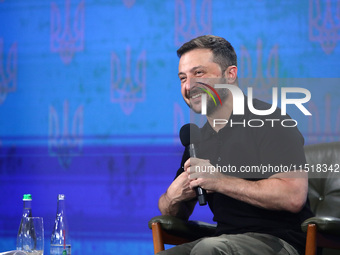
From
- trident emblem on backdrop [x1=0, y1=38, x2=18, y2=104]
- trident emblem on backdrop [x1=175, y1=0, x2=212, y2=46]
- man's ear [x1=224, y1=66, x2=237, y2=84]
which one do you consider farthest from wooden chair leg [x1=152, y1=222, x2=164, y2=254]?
trident emblem on backdrop [x1=0, y1=38, x2=18, y2=104]

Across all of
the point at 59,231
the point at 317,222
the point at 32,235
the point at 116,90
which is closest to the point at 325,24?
the point at 116,90

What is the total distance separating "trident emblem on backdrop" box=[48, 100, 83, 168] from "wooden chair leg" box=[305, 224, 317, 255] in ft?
6.19

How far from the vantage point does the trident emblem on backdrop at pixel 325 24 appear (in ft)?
9.71


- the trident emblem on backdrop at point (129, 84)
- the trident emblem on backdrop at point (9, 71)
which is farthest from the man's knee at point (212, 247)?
the trident emblem on backdrop at point (9, 71)

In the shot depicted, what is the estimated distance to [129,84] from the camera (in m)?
3.20

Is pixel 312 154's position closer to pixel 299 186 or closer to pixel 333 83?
pixel 299 186

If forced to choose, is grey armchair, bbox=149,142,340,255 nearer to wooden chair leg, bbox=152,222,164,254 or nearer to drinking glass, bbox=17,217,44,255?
wooden chair leg, bbox=152,222,164,254

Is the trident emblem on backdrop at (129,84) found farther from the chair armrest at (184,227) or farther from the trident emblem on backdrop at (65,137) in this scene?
the chair armrest at (184,227)

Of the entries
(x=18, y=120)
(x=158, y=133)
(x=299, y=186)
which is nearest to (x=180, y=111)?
(x=158, y=133)

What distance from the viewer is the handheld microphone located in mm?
1828

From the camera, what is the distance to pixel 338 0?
2.96 m

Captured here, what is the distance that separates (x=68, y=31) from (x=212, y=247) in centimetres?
213

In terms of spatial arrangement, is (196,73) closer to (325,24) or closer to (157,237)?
(157,237)

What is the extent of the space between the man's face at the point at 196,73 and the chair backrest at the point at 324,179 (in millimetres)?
569
